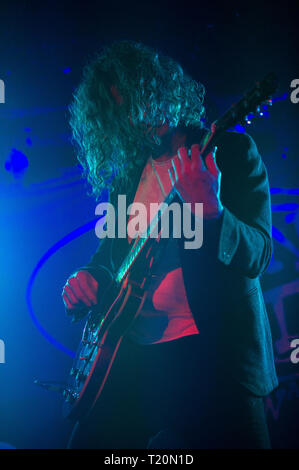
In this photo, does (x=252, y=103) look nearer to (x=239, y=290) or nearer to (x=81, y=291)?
(x=239, y=290)

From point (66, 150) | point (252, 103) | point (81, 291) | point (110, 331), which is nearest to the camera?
point (252, 103)

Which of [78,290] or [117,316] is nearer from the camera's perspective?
[117,316]

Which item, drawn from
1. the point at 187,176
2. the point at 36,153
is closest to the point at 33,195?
the point at 36,153

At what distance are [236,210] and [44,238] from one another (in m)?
1.10

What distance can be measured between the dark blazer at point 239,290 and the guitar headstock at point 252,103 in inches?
8.3

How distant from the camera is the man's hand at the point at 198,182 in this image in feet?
3.10

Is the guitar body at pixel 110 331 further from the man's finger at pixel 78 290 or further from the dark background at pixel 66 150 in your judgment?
the dark background at pixel 66 150

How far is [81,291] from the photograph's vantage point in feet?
4.67

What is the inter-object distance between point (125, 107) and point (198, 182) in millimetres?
769

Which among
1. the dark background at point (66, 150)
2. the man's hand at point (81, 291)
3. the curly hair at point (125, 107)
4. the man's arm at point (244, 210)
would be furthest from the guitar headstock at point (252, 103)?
the man's hand at point (81, 291)

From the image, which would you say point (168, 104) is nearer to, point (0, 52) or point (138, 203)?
point (138, 203)

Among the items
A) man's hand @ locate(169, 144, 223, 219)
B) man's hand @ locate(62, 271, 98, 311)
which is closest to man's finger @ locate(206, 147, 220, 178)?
man's hand @ locate(169, 144, 223, 219)

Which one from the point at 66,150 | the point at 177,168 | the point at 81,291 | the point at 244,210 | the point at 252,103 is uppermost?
the point at 66,150

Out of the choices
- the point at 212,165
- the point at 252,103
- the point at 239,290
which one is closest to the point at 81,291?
the point at 239,290
